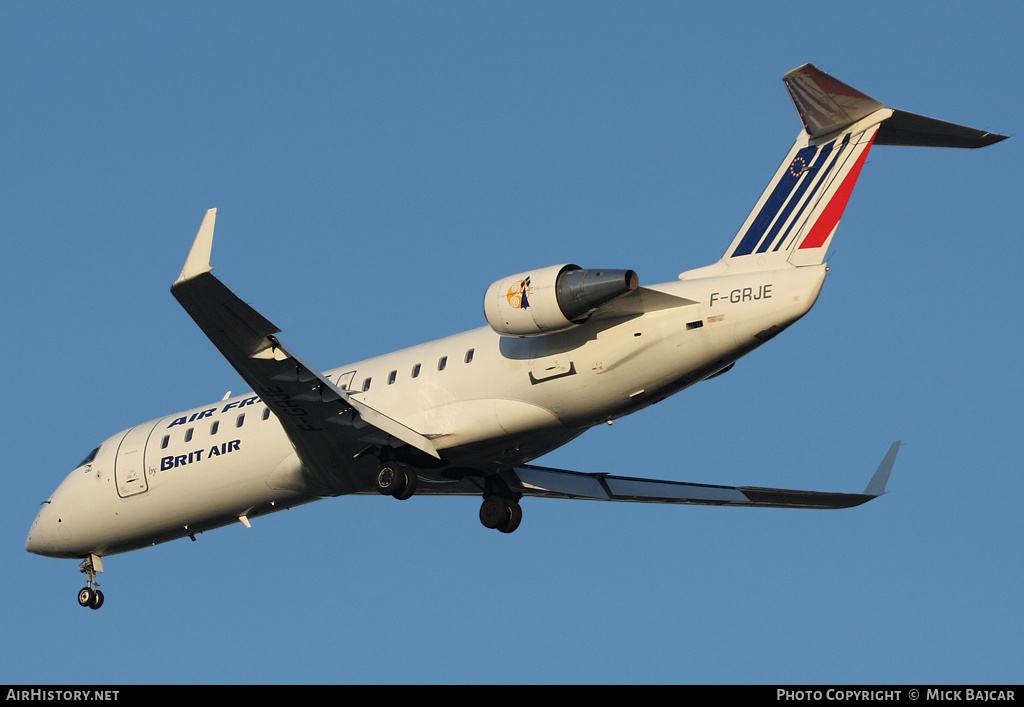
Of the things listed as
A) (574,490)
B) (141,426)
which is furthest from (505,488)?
(141,426)

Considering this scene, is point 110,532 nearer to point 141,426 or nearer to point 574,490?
point 141,426

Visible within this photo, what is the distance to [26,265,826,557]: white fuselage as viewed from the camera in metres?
20.2

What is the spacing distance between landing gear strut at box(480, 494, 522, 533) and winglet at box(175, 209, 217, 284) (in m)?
8.08

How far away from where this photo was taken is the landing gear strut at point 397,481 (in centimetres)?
2269

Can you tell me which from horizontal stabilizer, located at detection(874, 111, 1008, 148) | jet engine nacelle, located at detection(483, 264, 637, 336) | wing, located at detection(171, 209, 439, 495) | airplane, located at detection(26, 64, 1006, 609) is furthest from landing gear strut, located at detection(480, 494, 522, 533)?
horizontal stabilizer, located at detection(874, 111, 1008, 148)

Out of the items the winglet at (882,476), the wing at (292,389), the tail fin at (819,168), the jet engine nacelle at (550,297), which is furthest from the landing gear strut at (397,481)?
the winglet at (882,476)

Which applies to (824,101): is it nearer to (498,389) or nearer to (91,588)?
(498,389)

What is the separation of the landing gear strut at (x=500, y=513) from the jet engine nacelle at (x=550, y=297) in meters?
5.10

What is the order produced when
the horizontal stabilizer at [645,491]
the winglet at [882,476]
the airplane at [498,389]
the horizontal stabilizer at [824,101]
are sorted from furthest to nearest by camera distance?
the horizontal stabilizer at [645,491]
the winglet at [882,476]
the airplane at [498,389]
the horizontal stabilizer at [824,101]

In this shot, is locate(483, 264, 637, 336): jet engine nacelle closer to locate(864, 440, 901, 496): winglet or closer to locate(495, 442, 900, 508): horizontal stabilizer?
locate(495, 442, 900, 508): horizontal stabilizer

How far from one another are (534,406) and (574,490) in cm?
490

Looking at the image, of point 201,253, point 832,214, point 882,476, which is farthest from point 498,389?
point 882,476

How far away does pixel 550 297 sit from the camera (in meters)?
20.5

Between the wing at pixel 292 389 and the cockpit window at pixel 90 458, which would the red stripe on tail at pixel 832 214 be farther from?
the cockpit window at pixel 90 458
